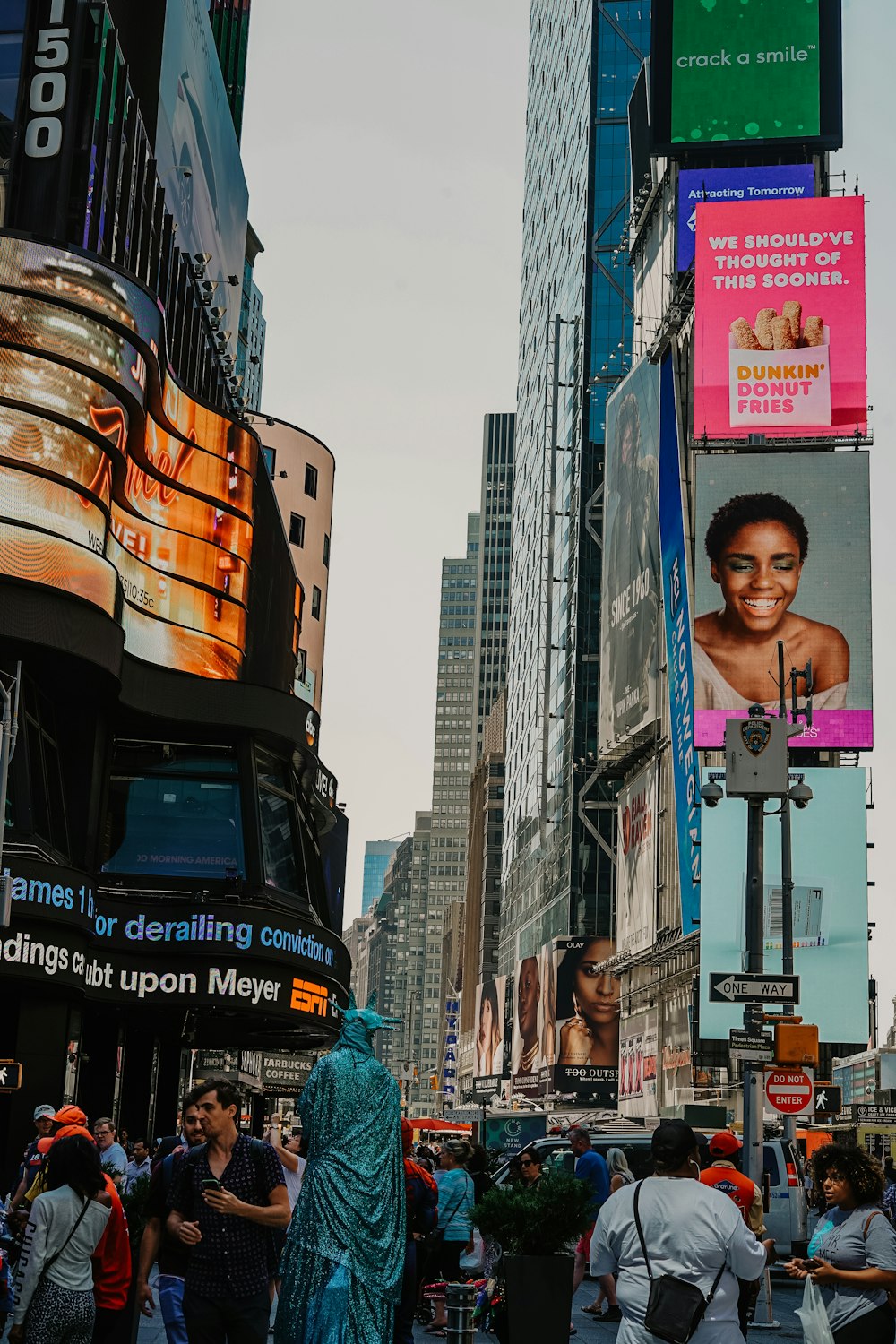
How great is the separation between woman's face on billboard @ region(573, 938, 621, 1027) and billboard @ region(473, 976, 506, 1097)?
23.3 meters

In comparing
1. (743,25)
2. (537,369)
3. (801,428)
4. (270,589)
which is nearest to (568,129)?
(537,369)

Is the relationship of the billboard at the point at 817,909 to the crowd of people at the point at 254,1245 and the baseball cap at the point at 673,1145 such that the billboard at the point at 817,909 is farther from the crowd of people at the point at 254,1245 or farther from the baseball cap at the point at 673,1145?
the baseball cap at the point at 673,1145

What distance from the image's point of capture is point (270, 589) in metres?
46.7

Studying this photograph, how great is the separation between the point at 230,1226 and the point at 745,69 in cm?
9030

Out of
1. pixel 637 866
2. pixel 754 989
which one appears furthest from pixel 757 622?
pixel 754 989

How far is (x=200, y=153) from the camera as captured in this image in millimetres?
52344

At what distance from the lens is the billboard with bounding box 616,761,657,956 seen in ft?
284

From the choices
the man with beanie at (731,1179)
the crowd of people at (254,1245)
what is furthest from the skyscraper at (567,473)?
the crowd of people at (254,1245)

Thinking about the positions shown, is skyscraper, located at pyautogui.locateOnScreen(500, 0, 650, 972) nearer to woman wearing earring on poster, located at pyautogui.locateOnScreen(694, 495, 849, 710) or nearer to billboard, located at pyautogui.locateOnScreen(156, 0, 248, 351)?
woman wearing earring on poster, located at pyautogui.locateOnScreen(694, 495, 849, 710)

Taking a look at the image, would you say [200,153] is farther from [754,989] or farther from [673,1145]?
[673,1145]

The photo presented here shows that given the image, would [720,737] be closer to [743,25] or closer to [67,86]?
[743,25]

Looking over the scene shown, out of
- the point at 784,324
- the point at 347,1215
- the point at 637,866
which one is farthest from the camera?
the point at 637,866

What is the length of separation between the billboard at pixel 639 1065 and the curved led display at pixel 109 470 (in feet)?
168

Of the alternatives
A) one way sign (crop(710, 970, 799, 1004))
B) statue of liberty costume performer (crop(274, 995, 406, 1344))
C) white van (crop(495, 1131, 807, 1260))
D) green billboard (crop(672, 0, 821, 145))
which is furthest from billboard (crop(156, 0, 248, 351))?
statue of liberty costume performer (crop(274, 995, 406, 1344))
